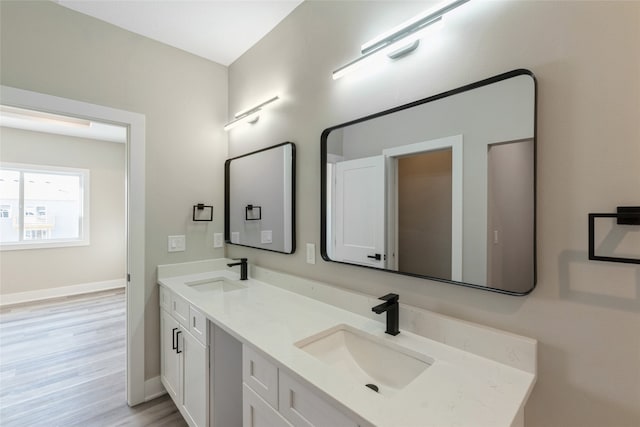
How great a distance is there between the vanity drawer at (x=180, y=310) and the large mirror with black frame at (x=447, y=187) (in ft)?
3.20

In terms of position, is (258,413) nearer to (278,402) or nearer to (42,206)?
(278,402)

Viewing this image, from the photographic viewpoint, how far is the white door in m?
1.39

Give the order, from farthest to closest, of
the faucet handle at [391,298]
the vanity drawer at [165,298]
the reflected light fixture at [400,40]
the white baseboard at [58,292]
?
the white baseboard at [58,292]
the vanity drawer at [165,298]
the faucet handle at [391,298]
the reflected light fixture at [400,40]

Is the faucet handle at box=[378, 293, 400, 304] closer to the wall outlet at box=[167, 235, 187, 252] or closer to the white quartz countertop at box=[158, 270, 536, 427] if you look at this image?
the white quartz countertop at box=[158, 270, 536, 427]

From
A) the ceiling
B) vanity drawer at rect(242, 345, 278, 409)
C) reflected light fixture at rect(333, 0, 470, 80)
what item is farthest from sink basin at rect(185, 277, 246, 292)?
the ceiling

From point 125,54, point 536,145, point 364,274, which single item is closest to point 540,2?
point 536,145

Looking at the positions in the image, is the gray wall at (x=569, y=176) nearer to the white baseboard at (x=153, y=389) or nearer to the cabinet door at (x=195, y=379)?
the cabinet door at (x=195, y=379)

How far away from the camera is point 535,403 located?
37.0 inches

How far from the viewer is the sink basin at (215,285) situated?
2.13 metres

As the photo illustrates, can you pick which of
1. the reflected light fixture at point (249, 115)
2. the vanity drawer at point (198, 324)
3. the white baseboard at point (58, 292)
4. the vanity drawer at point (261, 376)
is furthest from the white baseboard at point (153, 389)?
the white baseboard at point (58, 292)

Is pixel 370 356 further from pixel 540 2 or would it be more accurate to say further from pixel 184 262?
pixel 184 262

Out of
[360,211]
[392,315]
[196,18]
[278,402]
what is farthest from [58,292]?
[392,315]

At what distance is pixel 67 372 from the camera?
2.44 metres

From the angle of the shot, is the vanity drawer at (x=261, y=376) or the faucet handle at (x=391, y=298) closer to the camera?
the vanity drawer at (x=261, y=376)
